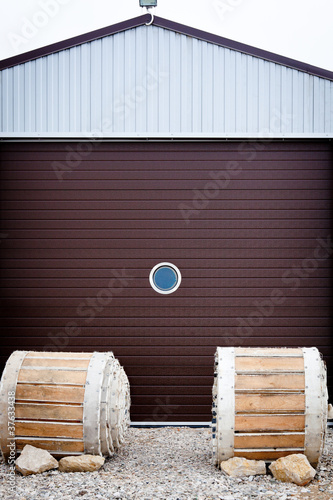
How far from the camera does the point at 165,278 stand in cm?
859

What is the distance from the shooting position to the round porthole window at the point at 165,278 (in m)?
8.56

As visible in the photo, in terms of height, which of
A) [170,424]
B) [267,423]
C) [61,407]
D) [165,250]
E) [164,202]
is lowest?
[170,424]

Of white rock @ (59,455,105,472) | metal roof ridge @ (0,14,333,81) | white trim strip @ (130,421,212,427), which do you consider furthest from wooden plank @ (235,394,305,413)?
metal roof ridge @ (0,14,333,81)

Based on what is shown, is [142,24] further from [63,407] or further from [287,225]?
[63,407]

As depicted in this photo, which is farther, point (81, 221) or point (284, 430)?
point (81, 221)

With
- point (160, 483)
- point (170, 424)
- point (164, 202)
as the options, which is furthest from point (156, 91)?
point (160, 483)

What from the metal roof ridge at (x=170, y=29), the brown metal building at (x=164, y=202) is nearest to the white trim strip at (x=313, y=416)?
the brown metal building at (x=164, y=202)

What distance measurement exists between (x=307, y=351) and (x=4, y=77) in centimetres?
578

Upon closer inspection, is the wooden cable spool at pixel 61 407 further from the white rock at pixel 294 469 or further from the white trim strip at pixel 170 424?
the white trim strip at pixel 170 424

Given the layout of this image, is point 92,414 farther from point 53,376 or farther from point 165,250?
point 165,250

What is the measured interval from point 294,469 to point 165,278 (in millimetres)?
3776

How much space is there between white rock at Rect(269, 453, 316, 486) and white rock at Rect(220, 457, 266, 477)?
11 centimetres

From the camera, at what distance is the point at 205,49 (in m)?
8.43

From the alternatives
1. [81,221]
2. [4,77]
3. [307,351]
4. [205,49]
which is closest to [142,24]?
[205,49]
